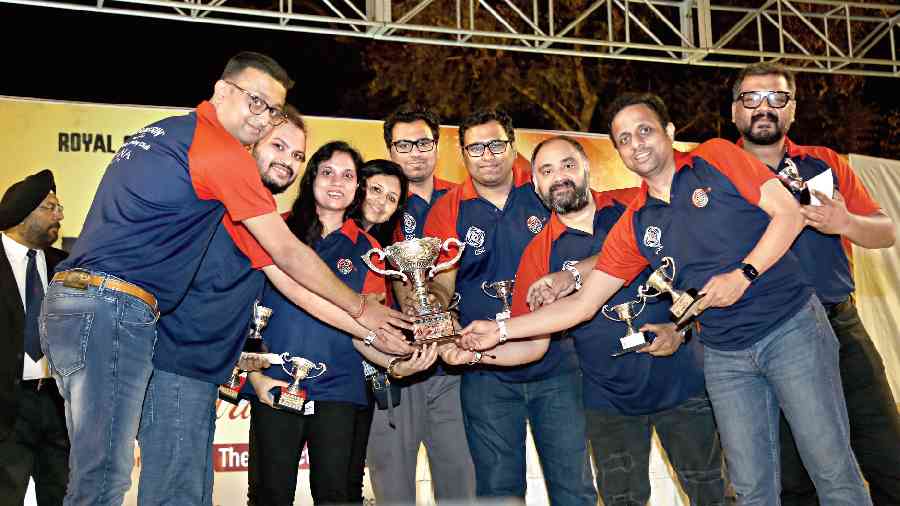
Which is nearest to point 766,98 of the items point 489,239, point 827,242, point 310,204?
point 827,242

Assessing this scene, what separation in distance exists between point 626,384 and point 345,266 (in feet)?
5.15

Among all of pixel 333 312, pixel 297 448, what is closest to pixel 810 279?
pixel 333 312

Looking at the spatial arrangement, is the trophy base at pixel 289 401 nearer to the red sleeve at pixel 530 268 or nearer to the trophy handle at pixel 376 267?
the trophy handle at pixel 376 267

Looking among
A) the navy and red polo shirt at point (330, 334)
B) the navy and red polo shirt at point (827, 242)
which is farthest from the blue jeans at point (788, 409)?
the navy and red polo shirt at point (330, 334)

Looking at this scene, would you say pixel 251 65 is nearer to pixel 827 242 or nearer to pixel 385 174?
pixel 385 174

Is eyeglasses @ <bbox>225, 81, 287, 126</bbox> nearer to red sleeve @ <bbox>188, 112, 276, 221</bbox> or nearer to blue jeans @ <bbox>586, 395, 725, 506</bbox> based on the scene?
red sleeve @ <bbox>188, 112, 276, 221</bbox>

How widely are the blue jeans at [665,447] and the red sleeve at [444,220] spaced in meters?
1.27

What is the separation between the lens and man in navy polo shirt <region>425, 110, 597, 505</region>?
15.5 feet

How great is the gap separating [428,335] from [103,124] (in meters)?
3.84

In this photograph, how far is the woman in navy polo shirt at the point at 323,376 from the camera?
432cm

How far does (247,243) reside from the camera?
4273 mm

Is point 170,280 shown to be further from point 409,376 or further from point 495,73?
point 495,73

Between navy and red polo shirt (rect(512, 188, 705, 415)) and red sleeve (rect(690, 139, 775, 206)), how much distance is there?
841 millimetres

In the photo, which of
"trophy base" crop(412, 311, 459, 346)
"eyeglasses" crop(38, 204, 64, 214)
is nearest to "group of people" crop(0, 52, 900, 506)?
"trophy base" crop(412, 311, 459, 346)
